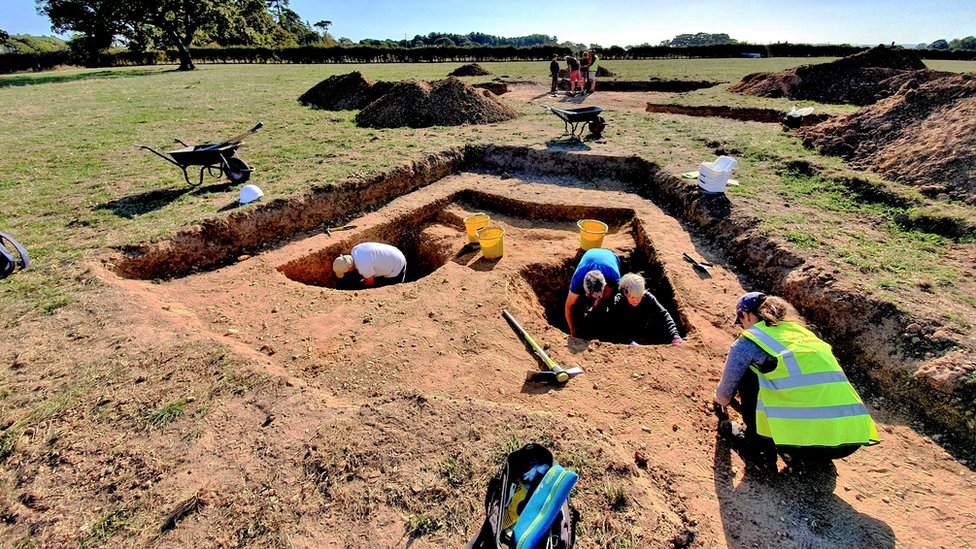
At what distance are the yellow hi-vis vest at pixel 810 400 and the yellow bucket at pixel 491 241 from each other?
4180 millimetres

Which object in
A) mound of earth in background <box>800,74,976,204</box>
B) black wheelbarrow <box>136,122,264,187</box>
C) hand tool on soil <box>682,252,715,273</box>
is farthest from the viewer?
black wheelbarrow <box>136,122,264,187</box>

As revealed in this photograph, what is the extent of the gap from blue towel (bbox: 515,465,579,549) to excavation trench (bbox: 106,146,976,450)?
3768 millimetres

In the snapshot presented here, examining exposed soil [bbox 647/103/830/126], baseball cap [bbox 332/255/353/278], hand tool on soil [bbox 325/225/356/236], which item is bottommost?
baseball cap [bbox 332/255/353/278]

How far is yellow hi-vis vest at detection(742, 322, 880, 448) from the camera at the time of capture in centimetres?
288

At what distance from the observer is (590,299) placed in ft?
17.0

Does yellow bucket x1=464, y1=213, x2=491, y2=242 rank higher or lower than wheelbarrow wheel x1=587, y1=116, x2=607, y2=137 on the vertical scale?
lower

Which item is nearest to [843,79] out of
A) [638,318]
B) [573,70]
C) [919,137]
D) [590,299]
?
[573,70]

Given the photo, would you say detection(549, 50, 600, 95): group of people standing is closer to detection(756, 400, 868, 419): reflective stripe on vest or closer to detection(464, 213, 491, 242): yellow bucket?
detection(464, 213, 491, 242): yellow bucket

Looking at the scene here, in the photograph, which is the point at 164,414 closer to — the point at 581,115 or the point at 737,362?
the point at 737,362

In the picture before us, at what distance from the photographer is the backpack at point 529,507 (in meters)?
2.04

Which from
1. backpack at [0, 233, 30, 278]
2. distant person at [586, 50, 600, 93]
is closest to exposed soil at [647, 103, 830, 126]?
distant person at [586, 50, 600, 93]

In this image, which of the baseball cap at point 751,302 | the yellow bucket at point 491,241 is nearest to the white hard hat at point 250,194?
the yellow bucket at point 491,241

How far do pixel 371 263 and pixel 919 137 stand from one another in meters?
10.1

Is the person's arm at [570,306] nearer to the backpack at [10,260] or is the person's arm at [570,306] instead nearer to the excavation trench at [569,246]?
the excavation trench at [569,246]
